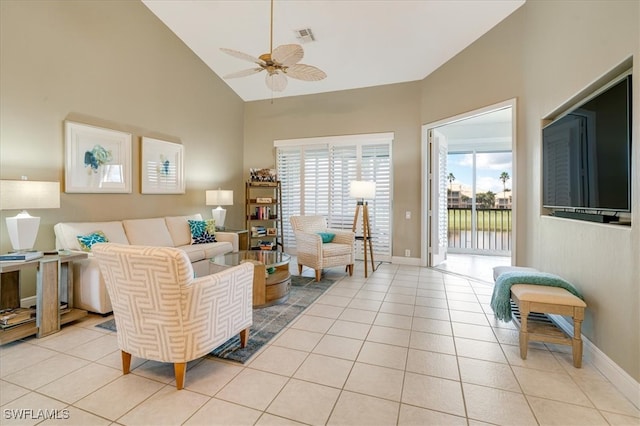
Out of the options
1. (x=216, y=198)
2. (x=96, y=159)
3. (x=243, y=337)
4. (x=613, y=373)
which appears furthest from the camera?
(x=216, y=198)

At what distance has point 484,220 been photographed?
23.7ft

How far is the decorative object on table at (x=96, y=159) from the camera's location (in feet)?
11.9

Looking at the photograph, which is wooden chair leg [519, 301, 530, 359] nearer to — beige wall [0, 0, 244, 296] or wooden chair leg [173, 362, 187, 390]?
wooden chair leg [173, 362, 187, 390]

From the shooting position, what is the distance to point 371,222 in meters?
5.83

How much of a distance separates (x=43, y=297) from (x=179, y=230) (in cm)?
216

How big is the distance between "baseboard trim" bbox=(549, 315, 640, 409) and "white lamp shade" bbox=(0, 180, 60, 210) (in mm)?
4883

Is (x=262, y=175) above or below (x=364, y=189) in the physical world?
above

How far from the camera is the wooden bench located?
218 cm

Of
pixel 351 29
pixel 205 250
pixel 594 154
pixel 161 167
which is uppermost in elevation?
pixel 351 29

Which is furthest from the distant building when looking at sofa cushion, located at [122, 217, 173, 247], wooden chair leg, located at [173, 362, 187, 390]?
wooden chair leg, located at [173, 362, 187, 390]

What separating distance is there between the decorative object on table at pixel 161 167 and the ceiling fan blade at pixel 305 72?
270 centimetres

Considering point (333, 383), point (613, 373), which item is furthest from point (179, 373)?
point (613, 373)

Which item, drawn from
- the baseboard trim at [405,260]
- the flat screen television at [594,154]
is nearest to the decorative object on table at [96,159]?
the baseboard trim at [405,260]

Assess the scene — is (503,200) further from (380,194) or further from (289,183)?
(289,183)
